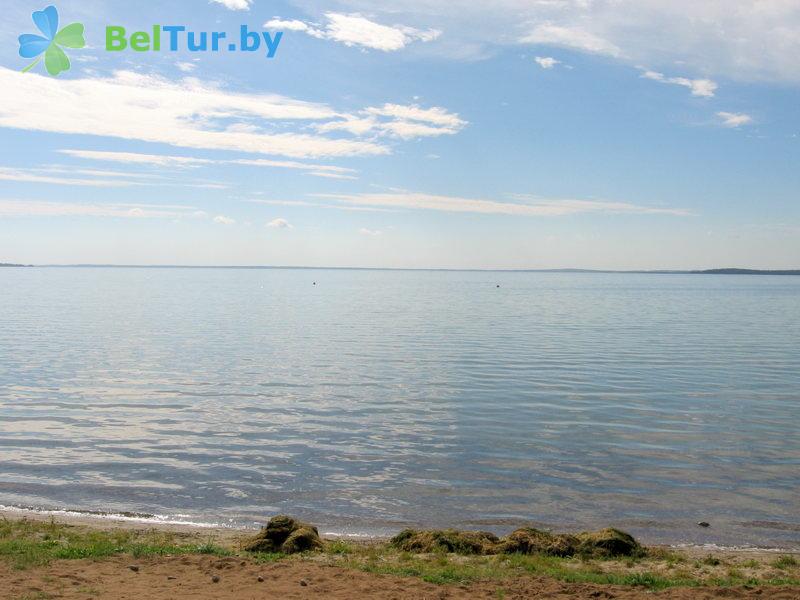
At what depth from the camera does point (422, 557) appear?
12.7 meters

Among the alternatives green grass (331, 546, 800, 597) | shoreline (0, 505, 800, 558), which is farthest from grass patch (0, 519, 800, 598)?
shoreline (0, 505, 800, 558)

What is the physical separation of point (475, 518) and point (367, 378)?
19591mm

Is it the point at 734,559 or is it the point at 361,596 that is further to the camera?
the point at 734,559

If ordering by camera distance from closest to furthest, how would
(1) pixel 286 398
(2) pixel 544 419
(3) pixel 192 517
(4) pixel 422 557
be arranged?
(4) pixel 422 557 < (3) pixel 192 517 < (2) pixel 544 419 < (1) pixel 286 398

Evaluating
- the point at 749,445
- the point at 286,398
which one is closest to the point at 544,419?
the point at 749,445

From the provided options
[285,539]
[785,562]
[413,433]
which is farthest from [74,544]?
[413,433]

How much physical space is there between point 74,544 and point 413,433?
1306 cm

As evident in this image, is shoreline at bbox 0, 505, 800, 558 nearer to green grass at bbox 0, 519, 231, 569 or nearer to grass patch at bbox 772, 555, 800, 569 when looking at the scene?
grass patch at bbox 772, 555, 800, 569

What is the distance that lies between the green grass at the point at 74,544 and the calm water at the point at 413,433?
8.34 ft

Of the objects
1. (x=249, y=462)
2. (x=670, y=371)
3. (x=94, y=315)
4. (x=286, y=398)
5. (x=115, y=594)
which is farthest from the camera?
(x=94, y=315)

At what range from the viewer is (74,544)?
12.7m

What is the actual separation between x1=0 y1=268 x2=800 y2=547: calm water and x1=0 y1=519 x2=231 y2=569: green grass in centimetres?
254

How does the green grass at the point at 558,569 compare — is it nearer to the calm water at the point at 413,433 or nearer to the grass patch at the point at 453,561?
the grass patch at the point at 453,561

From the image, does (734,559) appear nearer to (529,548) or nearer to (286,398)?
(529,548)
